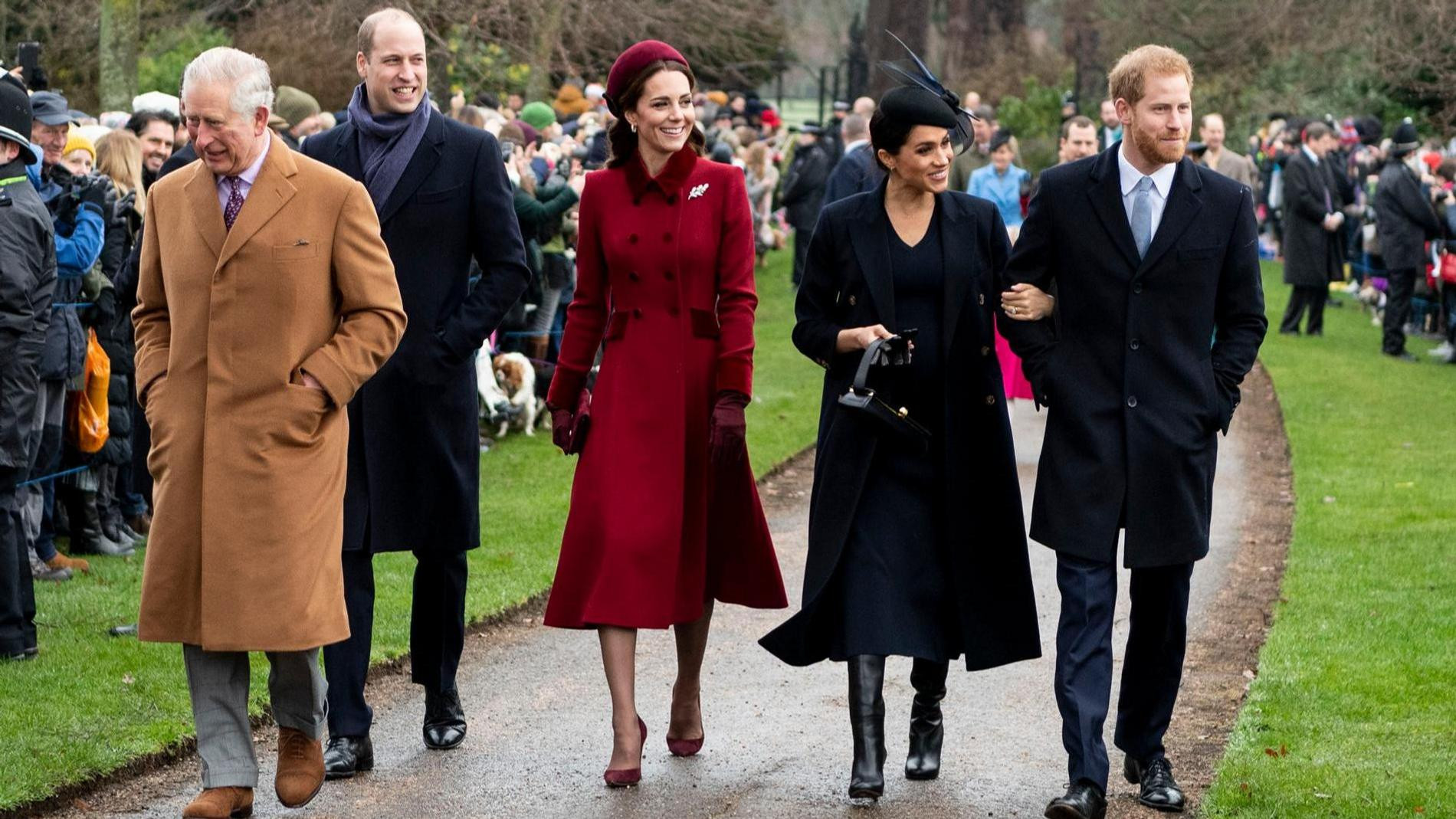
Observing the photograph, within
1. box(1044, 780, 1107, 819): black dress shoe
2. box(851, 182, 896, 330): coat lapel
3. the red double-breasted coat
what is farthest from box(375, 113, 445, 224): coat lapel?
box(1044, 780, 1107, 819): black dress shoe

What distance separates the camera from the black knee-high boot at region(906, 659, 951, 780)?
6.25 metres

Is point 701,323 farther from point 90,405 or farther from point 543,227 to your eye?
point 543,227

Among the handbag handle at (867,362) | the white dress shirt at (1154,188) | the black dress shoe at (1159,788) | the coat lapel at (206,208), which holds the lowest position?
the black dress shoe at (1159,788)

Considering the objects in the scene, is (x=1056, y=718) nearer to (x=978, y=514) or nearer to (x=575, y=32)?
(x=978, y=514)

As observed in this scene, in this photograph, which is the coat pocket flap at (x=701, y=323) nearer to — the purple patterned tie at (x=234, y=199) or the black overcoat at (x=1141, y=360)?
the black overcoat at (x=1141, y=360)

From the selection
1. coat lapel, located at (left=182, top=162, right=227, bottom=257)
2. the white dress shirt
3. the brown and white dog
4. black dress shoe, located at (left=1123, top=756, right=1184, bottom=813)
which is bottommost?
the brown and white dog

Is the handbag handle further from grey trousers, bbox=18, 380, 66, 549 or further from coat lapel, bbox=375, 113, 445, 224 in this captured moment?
grey trousers, bbox=18, 380, 66, 549

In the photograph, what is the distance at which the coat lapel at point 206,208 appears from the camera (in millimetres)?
5473

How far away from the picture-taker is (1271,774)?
20.0 ft

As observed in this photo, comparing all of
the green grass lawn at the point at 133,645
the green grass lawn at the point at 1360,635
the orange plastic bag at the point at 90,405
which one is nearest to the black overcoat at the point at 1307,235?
the green grass lawn at the point at 1360,635

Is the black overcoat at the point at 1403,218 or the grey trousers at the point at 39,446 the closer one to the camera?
the grey trousers at the point at 39,446

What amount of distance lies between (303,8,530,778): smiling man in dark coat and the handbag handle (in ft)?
3.92

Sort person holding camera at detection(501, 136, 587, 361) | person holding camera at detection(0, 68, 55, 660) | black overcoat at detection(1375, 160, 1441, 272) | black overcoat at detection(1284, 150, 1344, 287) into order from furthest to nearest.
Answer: black overcoat at detection(1284, 150, 1344, 287), black overcoat at detection(1375, 160, 1441, 272), person holding camera at detection(501, 136, 587, 361), person holding camera at detection(0, 68, 55, 660)

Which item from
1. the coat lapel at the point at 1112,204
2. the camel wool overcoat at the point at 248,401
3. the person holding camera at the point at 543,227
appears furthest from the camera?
the person holding camera at the point at 543,227
